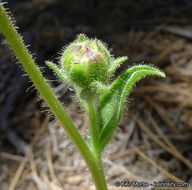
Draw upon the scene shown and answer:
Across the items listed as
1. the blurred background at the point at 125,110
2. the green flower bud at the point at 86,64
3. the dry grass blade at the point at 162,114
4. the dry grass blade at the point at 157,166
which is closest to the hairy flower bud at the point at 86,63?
the green flower bud at the point at 86,64

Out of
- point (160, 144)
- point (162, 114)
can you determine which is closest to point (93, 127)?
point (160, 144)

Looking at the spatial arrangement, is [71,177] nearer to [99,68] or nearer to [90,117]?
[90,117]

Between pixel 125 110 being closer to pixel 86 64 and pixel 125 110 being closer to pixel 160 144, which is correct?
pixel 86 64

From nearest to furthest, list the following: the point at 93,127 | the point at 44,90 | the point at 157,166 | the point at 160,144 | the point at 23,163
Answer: the point at 44,90 → the point at 93,127 → the point at 157,166 → the point at 160,144 → the point at 23,163

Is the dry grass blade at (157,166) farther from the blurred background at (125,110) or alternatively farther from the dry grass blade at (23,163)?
the dry grass blade at (23,163)

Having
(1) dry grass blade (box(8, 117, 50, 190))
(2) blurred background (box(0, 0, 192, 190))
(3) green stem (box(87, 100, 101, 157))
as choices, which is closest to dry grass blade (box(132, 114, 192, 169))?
(2) blurred background (box(0, 0, 192, 190))

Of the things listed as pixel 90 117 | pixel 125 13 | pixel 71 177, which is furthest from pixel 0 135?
pixel 125 13
